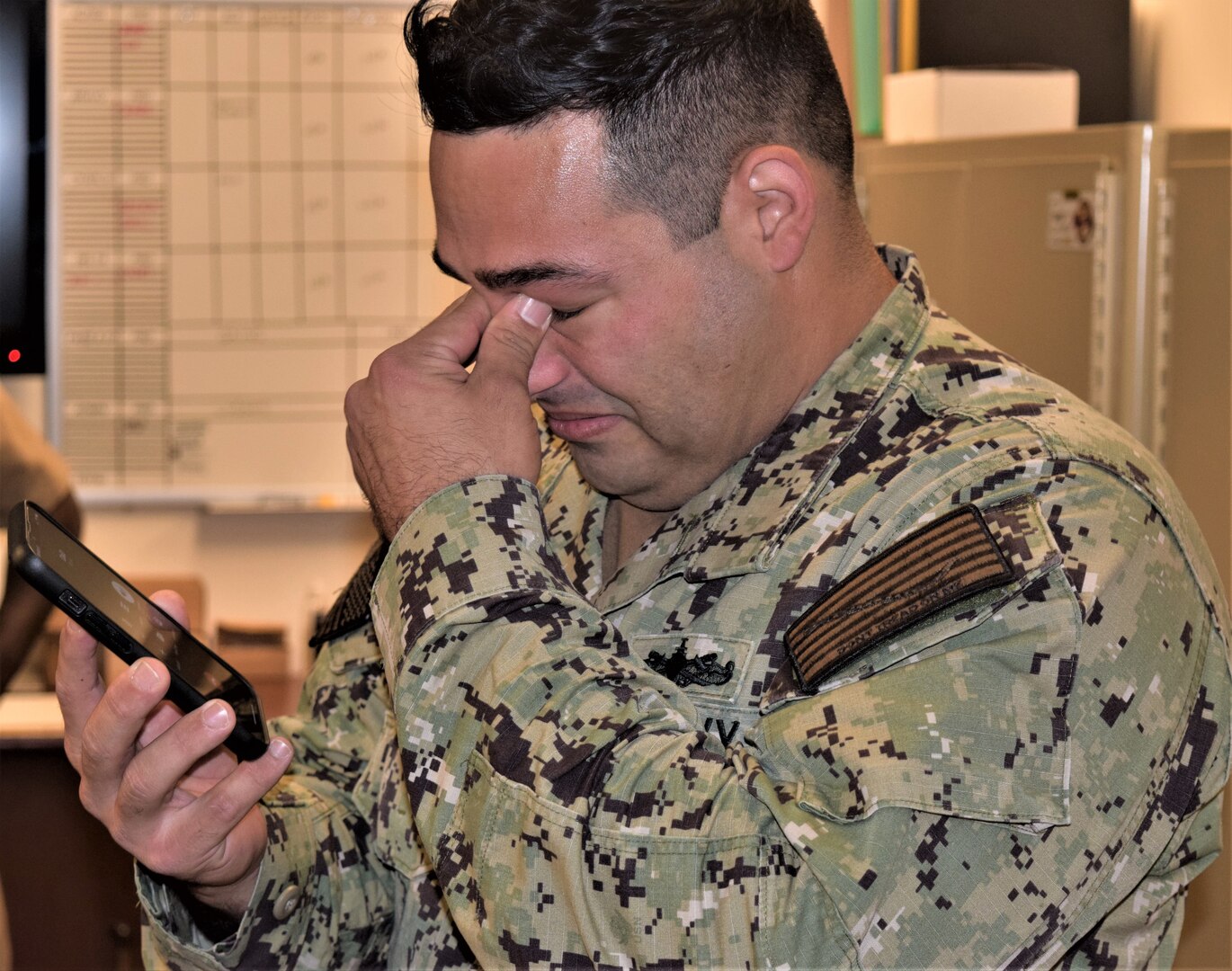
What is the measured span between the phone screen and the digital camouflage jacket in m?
0.22

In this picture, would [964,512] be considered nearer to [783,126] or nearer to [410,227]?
[783,126]

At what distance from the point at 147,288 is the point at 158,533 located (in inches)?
21.8

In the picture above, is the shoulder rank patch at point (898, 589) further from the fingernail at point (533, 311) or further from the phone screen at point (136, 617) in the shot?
the phone screen at point (136, 617)

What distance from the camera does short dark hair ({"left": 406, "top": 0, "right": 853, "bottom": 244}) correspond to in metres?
1.08

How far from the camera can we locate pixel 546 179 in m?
1.07

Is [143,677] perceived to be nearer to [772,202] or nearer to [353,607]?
[353,607]

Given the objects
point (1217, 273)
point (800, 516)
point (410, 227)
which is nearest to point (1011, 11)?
point (1217, 273)

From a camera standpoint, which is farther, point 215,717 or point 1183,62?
point 1183,62

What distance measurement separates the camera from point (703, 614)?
1066 mm

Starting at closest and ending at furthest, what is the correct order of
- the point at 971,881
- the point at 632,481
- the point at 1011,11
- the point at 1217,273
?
the point at 971,881 → the point at 632,481 → the point at 1217,273 → the point at 1011,11

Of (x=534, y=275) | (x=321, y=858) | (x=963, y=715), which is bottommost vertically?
(x=321, y=858)

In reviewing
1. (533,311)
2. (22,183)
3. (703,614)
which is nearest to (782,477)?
(703,614)

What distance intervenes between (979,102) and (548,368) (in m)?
1.65

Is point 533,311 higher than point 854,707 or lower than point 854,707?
higher
